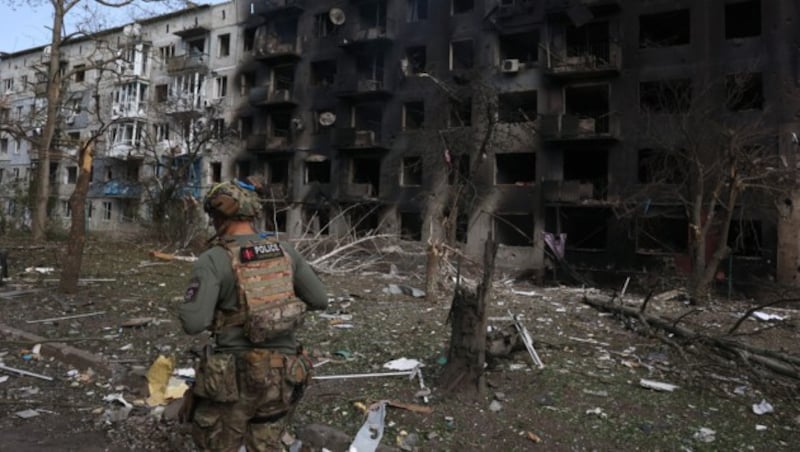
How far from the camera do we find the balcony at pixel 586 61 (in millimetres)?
20844

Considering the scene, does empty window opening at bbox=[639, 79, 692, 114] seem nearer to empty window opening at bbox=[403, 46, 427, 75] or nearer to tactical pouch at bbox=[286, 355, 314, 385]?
empty window opening at bbox=[403, 46, 427, 75]

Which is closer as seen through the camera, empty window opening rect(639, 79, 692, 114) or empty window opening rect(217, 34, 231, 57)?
empty window opening rect(639, 79, 692, 114)

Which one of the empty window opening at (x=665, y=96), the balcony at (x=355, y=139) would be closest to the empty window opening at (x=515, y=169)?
the empty window opening at (x=665, y=96)

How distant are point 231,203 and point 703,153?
17.8 m

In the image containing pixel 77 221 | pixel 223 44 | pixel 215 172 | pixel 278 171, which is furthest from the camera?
pixel 223 44

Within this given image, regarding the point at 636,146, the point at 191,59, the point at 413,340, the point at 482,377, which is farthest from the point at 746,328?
the point at 191,59

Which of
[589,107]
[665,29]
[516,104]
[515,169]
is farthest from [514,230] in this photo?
[665,29]

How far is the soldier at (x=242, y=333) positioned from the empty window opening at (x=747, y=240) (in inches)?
770

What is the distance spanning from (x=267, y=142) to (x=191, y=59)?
9802mm

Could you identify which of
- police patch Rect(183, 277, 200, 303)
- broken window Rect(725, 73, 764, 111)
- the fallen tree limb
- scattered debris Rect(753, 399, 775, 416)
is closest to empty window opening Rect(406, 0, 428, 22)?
broken window Rect(725, 73, 764, 111)

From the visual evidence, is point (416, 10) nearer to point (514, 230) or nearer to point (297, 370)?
point (514, 230)

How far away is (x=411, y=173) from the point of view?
86.5ft

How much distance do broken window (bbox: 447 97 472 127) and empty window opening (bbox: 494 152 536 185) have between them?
2.40m

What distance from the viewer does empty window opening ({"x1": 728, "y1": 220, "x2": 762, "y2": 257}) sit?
18547 mm
